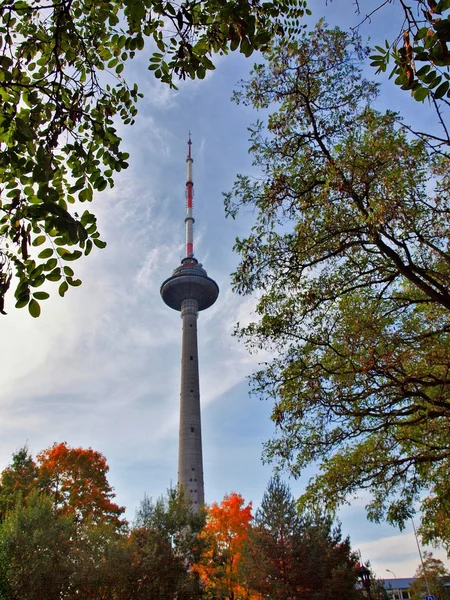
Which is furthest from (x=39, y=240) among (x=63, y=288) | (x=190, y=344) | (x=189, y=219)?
(x=189, y=219)

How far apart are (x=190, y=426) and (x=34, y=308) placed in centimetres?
5640

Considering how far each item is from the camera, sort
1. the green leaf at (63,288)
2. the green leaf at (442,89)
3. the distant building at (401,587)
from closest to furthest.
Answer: the green leaf at (442,89) < the green leaf at (63,288) < the distant building at (401,587)

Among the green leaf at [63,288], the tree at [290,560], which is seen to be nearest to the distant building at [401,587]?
the tree at [290,560]

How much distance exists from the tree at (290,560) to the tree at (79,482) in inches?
607

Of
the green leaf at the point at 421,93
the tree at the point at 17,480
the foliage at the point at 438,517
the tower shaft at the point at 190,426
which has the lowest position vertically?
the foliage at the point at 438,517

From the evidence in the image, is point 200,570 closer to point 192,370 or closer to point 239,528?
point 239,528

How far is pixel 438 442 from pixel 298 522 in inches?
667

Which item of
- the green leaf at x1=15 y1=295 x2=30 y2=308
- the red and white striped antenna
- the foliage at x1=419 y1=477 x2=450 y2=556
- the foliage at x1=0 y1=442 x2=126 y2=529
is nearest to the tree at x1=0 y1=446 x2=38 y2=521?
the foliage at x1=0 y1=442 x2=126 y2=529

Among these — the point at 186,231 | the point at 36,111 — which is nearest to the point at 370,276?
the point at 36,111

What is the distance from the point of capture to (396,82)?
10.4 ft

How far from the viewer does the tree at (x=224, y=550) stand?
989 inches

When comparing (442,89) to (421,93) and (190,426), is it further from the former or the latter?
(190,426)

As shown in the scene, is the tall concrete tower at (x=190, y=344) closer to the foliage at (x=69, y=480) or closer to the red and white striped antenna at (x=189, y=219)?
the red and white striped antenna at (x=189, y=219)

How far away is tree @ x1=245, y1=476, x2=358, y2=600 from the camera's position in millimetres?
21625
